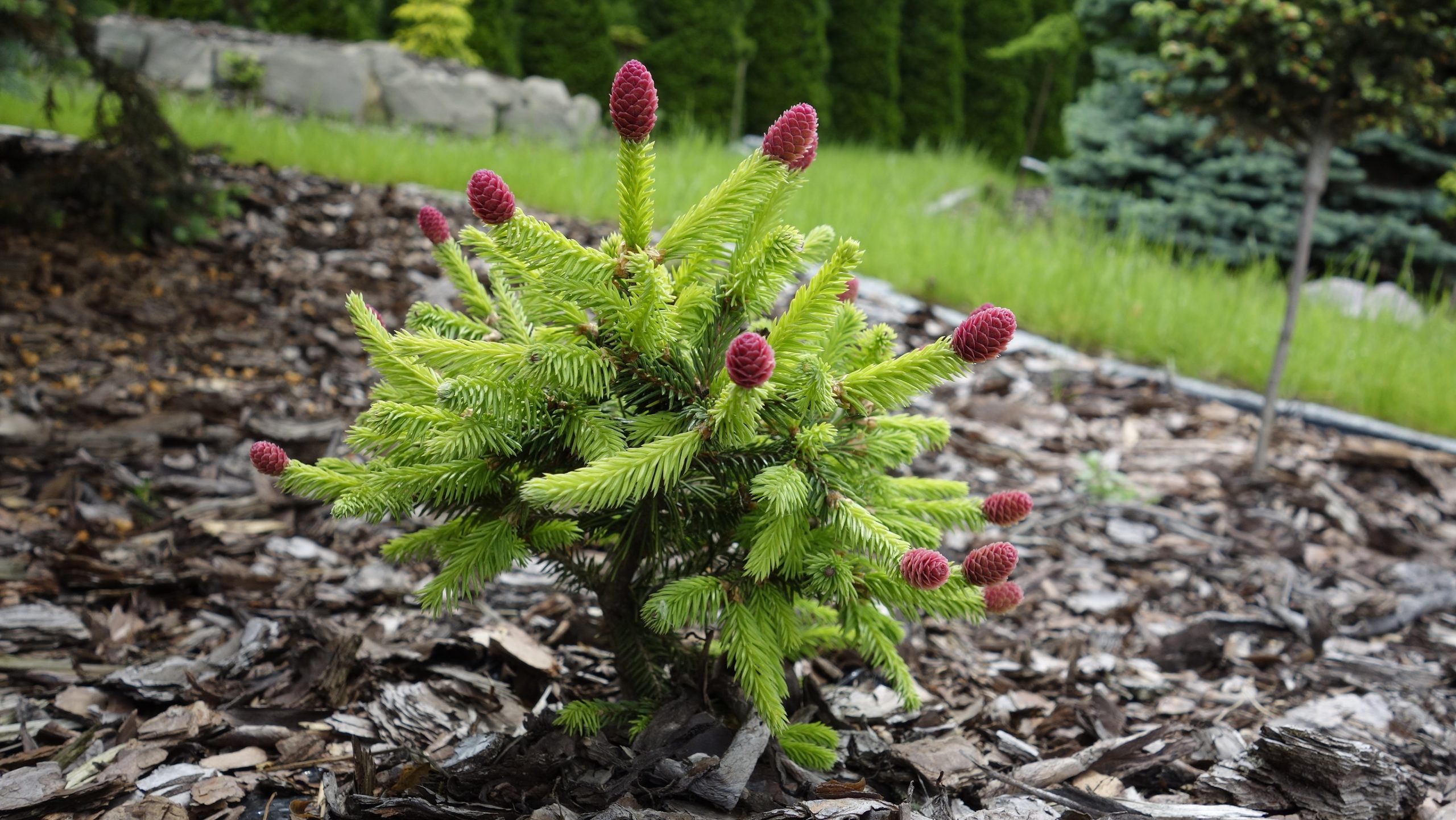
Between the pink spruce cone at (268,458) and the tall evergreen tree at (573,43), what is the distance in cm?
1195

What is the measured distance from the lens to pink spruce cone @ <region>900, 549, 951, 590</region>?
118 cm

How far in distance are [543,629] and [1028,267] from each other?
4487 millimetres

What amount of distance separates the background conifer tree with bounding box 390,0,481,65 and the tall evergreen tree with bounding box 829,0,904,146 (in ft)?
18.8

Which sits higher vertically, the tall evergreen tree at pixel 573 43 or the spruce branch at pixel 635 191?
the tall evergreen tree at pixel 573 43

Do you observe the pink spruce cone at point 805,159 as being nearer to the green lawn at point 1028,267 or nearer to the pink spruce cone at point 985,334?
the pink spruce cone at point 985,334

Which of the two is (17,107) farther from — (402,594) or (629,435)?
(629,435)

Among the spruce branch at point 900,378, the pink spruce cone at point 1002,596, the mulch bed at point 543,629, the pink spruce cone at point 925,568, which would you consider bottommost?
the mulch bed at point 543,629

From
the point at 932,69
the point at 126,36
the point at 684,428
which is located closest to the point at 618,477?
the point at 684,428

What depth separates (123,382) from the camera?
3.57 m

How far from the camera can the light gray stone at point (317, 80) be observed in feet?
31.6

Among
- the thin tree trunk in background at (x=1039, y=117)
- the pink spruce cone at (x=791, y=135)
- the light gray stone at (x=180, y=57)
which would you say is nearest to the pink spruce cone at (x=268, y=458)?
the pink spruce cone at (x=791, y=135)

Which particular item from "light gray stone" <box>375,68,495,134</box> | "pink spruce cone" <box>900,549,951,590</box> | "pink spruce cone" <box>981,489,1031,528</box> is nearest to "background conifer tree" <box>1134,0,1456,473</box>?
"pink spruce cone" <box>981,489,1031,528</box>

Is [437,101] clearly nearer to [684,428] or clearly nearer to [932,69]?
[932,69]

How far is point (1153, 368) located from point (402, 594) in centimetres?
438
